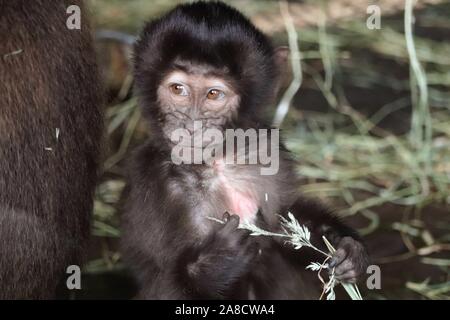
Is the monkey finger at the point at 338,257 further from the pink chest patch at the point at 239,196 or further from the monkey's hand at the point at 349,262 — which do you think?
the pink chest patch at the point at 239,196

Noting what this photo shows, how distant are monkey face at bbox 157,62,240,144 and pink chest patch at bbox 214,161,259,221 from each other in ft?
0.88

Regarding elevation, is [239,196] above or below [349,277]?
above

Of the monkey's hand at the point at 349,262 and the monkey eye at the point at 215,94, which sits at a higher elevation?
the monkey eye at the point at 215,94

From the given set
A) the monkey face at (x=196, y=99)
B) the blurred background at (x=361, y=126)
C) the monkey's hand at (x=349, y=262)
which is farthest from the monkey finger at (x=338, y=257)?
the blurred background at (x=361, y=126)

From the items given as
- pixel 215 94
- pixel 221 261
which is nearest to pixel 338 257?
pixel 221 261

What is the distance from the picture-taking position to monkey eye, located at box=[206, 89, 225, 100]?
4.01m

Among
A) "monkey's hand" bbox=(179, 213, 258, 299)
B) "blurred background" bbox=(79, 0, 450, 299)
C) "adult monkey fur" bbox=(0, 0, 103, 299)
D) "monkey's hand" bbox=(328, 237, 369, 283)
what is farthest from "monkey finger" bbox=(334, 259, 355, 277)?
"adult monkey fur" bbox=(0, 0, 103, 299)

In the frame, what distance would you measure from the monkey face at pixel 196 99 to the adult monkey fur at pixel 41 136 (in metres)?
0.30

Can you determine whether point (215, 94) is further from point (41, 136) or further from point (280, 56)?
point (41, 136)

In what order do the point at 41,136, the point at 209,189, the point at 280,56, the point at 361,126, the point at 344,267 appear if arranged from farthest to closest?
the point at 361,126, the point at 280,56, the point at 209,189, the point at 344,267, the point at 41,136

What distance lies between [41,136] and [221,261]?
793mm

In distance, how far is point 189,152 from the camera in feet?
13.2

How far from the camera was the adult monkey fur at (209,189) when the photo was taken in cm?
396

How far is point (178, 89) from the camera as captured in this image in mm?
4031
